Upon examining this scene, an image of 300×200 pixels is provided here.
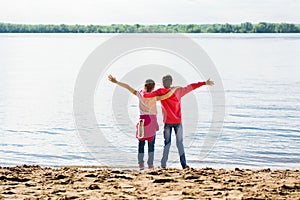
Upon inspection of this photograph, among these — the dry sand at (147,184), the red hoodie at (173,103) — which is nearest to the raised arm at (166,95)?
the red hoodie at (173,103)

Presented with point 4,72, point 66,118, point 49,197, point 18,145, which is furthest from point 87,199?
point 4,72

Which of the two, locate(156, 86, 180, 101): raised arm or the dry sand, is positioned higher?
locate(156, 86, 180, 101): raised arm

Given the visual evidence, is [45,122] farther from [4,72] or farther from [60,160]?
[4,72]

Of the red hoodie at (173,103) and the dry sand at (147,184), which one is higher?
the red hoodie at (173,103)

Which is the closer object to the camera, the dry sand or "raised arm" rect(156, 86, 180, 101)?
the dry sand

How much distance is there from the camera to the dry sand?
8273mm

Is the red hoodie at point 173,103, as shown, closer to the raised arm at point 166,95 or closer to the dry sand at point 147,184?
the raised arm at point 166,95

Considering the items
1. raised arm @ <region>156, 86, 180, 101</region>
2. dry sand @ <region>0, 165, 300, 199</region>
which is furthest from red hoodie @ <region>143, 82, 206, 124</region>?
dry sand @ <region>0, 165, 300, 199</region>

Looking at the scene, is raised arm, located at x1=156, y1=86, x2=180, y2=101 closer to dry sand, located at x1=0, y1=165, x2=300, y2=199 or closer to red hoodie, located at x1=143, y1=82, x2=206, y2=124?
red hoodie, located at x1=143, y1=82, x2=206, y2=124

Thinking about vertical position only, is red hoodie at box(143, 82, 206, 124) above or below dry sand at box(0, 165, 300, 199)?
above

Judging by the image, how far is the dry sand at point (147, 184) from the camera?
8.27 meters

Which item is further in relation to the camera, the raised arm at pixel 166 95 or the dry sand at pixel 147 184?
the raised arm at pixel 166 95

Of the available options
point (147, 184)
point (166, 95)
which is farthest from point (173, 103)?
point (147, 184)

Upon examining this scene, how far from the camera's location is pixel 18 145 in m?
15.9
